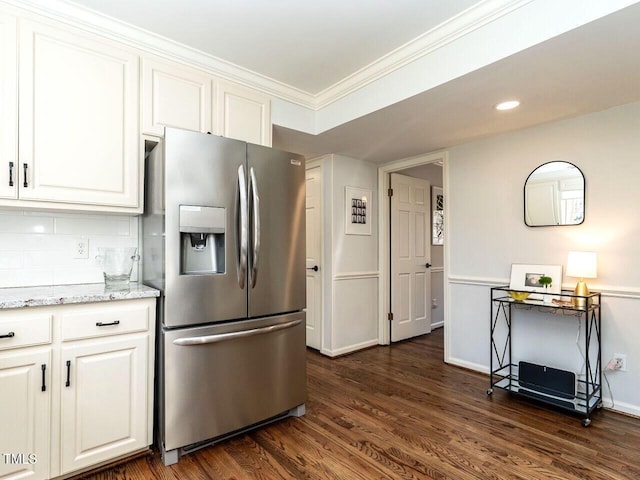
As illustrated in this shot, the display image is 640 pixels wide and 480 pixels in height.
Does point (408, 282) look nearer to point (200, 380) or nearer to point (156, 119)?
point (200, 380)

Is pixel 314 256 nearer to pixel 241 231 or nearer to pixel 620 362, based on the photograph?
pixel 241 231

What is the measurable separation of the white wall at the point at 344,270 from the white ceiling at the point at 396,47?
0.99 m

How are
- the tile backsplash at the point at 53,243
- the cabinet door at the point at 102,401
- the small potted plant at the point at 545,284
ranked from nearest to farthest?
the cabinet door at the point at 102,401, the tile backsplash at the point at 53,243, the small potted plant at the point at 545,284

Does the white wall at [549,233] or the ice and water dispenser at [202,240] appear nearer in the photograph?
the ice and water dispenser at [202,240]

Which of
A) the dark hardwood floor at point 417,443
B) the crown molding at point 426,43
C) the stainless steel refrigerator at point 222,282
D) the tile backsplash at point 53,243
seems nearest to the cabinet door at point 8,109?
the tile backsplash at point 53,243

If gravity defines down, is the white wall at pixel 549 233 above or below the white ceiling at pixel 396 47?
below

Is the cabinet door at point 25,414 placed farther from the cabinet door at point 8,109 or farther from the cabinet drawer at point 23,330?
the cabinet door at point 8,109

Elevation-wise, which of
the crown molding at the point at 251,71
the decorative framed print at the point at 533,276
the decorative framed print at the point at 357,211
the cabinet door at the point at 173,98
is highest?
the crown molding at the point at 251,71

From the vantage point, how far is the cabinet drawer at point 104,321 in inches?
65.7

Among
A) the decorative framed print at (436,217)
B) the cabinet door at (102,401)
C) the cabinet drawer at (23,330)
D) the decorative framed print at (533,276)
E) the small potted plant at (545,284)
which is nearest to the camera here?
the cabinet drawer at (23,330)

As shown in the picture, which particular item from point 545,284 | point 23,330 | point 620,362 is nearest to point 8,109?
point 23,330

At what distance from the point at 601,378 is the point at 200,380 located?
2757 mm

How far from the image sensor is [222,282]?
1965 millimetres

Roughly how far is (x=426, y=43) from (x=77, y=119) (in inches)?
82.0
